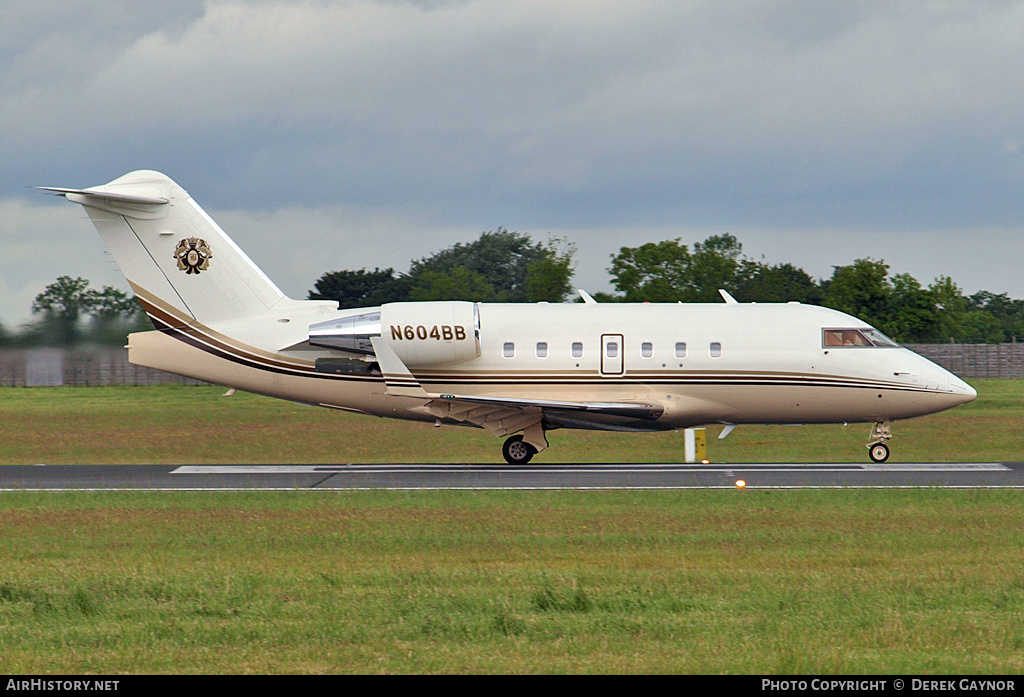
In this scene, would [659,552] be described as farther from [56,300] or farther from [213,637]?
[56,300]

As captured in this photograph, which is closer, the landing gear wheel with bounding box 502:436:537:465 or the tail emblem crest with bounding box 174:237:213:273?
the landing gear wheel with bounding box 502:436:537:465

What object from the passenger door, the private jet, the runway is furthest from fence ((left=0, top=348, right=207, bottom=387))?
the passenger door

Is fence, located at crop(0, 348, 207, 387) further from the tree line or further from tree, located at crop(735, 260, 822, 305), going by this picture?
tree, located at crop(735, 260, 822, 305)

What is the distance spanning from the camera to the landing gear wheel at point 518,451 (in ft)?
90.9

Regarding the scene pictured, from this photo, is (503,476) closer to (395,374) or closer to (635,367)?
(395,374)

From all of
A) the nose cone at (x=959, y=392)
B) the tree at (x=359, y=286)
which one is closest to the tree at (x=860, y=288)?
the tree at (x=359, y=286)

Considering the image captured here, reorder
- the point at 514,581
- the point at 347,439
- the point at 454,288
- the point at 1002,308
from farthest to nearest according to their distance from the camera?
the point at 1002,308, the point at 454,288, the point at 347,439, the point at 514,581

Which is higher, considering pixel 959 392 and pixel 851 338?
pixel 851 338

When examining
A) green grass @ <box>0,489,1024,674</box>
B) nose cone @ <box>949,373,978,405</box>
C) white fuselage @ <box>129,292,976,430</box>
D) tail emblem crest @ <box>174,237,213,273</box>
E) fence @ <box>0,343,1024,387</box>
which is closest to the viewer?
green grass @ <box>0,489,1024,674</box>

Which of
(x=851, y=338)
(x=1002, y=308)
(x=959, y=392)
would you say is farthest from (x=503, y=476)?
(x=1002, y=308)

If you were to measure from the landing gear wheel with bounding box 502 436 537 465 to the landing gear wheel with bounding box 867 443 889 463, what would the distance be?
27.3 feet

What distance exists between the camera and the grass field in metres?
9.24

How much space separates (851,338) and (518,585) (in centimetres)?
1806

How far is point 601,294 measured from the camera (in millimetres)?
45594
